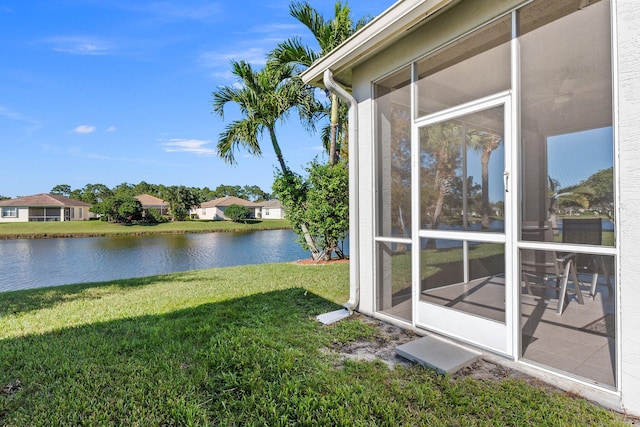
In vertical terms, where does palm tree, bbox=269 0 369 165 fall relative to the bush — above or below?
above

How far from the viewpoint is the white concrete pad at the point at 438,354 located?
2479 millimetres

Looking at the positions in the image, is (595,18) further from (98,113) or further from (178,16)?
(98,113)

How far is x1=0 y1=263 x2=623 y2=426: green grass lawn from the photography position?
1.89 m

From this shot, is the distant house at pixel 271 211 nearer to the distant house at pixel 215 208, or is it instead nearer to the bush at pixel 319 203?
the distant house at pixel 215 208

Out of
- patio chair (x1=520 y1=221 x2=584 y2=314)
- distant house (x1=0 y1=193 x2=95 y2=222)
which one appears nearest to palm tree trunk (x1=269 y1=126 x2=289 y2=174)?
patio chair (x1=520 y1=221 x2=584 y2=314)

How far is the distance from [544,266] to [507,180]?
84 cm

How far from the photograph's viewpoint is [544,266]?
2639 millimetres

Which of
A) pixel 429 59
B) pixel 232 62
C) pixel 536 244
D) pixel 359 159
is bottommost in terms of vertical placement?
pixel 536 244

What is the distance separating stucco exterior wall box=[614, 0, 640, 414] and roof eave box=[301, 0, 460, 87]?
1330mm

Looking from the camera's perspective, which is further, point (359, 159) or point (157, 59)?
point (157, 59)

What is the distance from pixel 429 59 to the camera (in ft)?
10.4

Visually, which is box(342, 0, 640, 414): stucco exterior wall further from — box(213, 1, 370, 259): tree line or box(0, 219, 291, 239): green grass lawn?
box(0, 219, 291, 239): green grass lawn

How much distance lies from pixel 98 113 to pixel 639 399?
3999 cm

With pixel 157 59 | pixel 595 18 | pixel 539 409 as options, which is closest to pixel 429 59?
pixel 595 18
